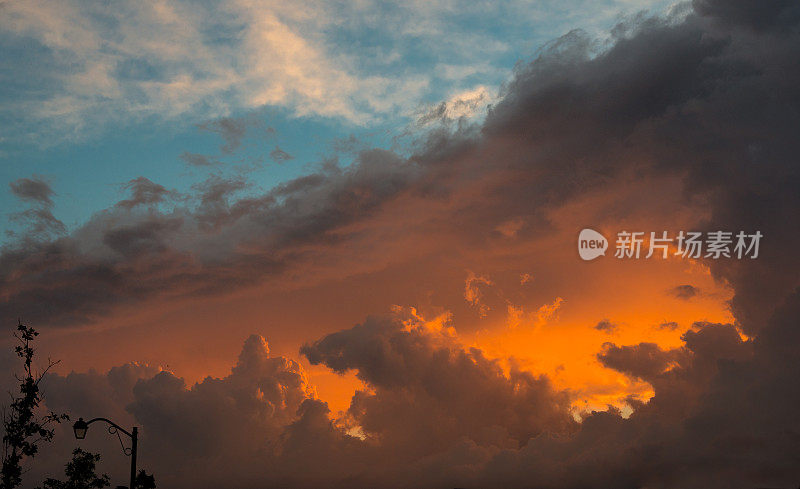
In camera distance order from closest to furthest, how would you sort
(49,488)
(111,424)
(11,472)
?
(111,424)
(11,472)
(49,488)

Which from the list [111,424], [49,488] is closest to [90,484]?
[49,488]

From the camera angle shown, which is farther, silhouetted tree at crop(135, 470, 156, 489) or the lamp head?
silhouetted tree at crop(135, 470, 156, 489)

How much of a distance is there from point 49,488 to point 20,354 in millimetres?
10922

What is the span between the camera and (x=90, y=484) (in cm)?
4509

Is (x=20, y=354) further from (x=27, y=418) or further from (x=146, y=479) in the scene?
(x=146, y=479)

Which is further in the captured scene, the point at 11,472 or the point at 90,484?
the point at 90,484

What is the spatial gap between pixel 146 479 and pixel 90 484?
12.6 feet

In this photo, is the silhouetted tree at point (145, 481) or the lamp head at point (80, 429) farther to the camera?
the silhouetted tree at point (145, 481)

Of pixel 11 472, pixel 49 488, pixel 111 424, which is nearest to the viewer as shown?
pixel 111 424

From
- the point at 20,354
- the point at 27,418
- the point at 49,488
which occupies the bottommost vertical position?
the point at 49,488

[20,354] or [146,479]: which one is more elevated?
[20,354]

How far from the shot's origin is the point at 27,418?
120 feet

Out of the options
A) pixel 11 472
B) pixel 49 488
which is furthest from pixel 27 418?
pixel 49 488

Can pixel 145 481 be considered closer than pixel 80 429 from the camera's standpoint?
No
